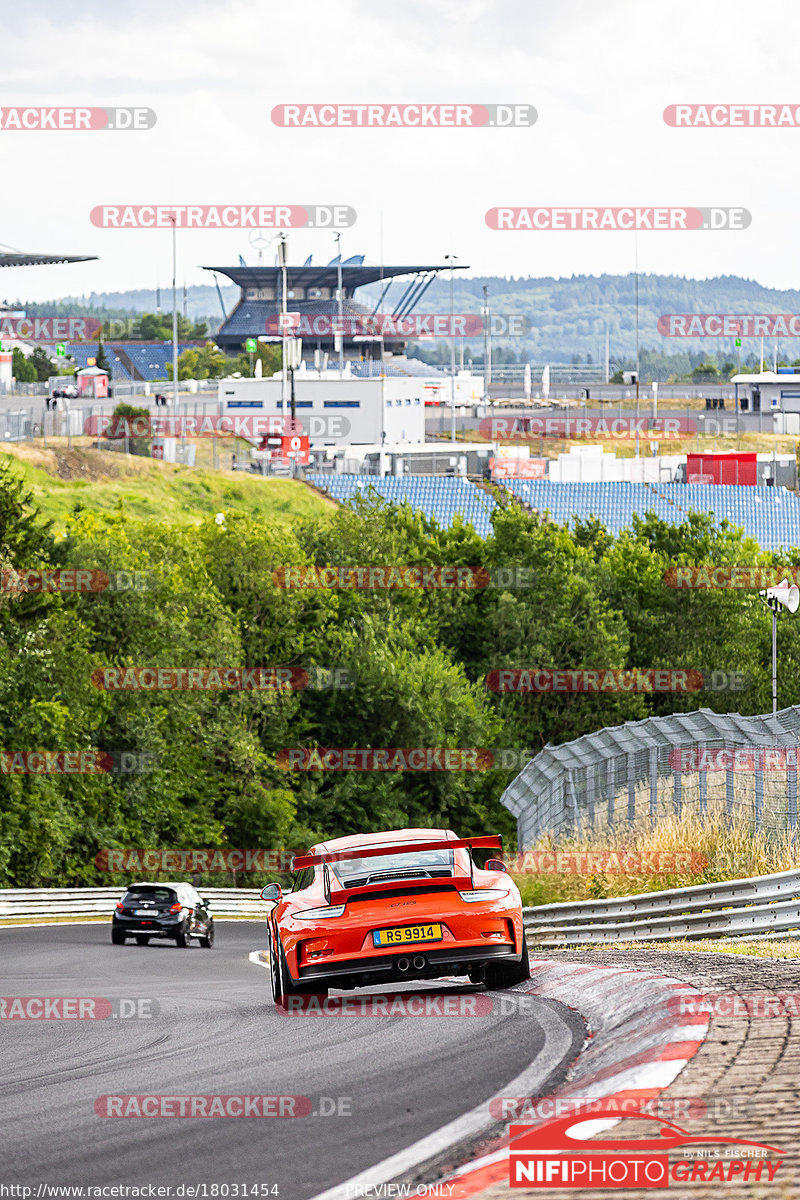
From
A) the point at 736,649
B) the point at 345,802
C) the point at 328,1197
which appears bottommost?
the point at 345,802

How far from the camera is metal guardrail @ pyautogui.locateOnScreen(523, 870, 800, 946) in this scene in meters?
13.7

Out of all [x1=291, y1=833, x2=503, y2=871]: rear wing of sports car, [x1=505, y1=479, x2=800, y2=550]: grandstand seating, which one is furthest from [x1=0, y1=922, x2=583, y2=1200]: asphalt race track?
[x1=505, y1=479, x2=800, y2=550]: grandstand seating

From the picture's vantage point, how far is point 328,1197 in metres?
5.34

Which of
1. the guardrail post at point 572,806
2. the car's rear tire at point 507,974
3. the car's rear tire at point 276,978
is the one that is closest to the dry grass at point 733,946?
the car's rear tire at point 507,974

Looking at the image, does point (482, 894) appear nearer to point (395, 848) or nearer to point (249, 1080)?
point (395, 848)

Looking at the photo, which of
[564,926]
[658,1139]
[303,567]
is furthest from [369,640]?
[658,1139]

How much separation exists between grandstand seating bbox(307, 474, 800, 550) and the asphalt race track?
6933 centimetres

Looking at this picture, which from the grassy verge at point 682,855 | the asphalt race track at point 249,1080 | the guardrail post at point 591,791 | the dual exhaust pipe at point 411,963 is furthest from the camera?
the guardrail post at point 591,791

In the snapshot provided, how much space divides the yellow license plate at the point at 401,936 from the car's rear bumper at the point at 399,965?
52mm

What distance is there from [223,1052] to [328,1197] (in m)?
3.66

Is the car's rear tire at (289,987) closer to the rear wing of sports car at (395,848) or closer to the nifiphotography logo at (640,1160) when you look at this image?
the rear wing of sports car at (395,848)

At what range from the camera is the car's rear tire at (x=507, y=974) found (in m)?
10.9

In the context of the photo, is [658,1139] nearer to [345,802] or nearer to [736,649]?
[345,802]

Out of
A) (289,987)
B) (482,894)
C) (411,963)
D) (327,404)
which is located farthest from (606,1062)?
(327,404)
